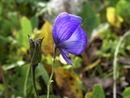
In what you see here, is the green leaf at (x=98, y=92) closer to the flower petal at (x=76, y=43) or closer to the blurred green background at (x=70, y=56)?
the blurred green background at (x=70, y=56)

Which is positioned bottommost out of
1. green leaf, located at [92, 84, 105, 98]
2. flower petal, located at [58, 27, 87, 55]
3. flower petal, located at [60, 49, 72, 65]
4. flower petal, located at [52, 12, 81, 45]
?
green leaf, located at [92, 84, 105, 98]

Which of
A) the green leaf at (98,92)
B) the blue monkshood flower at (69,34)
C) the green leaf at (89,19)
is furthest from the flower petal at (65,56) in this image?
the green leaf at (89,19)

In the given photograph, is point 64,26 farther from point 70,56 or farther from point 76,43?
point 70,56

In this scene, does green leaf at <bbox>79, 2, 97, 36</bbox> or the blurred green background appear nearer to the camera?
the blurred green background

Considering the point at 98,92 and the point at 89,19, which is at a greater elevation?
the point at 89,19

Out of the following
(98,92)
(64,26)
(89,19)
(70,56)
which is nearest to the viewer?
(64,26)

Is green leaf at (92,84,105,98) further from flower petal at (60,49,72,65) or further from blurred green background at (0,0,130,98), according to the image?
flower petal at (60,49,72,65)

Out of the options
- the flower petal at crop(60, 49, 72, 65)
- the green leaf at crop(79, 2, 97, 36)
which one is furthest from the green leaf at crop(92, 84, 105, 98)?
the green leaf at crop(79, 2, 97, 36)

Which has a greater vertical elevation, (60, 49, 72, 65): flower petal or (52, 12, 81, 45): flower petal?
(52, 12, 81, 45): flower petal

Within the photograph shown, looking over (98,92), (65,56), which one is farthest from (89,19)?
(65,56)
